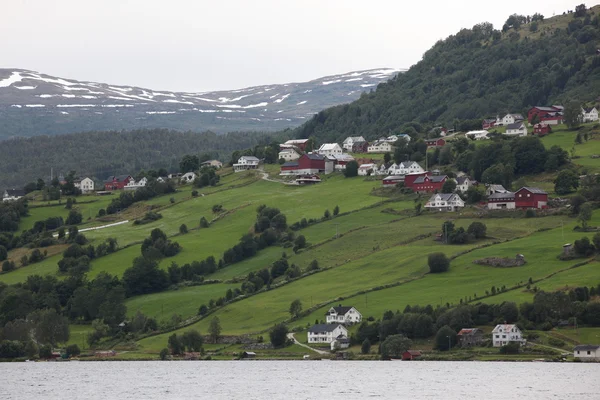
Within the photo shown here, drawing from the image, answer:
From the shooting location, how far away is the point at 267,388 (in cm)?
7869

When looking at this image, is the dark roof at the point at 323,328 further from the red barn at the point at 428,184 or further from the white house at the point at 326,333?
the red barn at the point at 428,184

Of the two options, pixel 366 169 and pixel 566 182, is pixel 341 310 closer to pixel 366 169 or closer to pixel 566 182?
pixel 566 182

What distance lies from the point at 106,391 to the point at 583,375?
112ft

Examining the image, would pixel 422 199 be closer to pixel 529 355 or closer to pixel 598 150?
pixel 598 150

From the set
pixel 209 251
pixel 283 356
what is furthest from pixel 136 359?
pixel 209 251

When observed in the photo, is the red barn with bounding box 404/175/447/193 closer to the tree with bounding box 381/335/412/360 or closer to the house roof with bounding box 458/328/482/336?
the house roof with bounding box 458/328/482/336

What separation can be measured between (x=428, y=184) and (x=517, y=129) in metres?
32.8

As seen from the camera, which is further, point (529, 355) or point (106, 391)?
point (529, 355)

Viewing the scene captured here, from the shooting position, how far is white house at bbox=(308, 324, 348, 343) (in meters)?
104

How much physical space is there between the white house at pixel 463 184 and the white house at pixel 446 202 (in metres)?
6.03

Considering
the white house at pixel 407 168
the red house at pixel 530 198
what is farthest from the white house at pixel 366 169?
the red house at pixel 530 198

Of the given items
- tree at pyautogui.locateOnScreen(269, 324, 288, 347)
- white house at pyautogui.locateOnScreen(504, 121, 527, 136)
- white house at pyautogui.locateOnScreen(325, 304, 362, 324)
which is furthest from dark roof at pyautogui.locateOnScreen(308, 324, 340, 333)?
white house at pyautogui.locateOnScreen(504, 121, 527, 136)

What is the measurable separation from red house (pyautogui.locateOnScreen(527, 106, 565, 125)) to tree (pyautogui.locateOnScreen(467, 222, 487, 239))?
6304 centimetres

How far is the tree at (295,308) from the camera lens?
111 m
